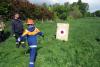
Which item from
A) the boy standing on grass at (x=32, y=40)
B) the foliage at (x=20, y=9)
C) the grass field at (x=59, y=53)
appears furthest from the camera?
the foliage at (x=20, y=9)

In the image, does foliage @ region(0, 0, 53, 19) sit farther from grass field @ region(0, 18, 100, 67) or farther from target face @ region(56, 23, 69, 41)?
target face @ region(56, 23, 69, 41)

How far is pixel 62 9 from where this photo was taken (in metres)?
84.7

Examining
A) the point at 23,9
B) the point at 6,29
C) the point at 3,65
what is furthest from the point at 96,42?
the point at 23,9

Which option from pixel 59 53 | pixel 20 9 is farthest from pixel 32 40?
Answer: pixel 20 9

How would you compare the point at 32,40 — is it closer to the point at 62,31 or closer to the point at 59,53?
the point at 59,53

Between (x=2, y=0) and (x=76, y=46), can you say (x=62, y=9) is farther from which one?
(x=76, y=46)

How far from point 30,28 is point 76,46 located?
4900 millimetres

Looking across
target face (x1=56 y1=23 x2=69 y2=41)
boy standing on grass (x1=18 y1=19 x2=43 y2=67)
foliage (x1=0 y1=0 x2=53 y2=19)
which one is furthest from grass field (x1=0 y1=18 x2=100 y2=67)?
foliage (x1=0 y1=0 x2=53 y2=19)

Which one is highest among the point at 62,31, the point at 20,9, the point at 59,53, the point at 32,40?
the point at 20,9

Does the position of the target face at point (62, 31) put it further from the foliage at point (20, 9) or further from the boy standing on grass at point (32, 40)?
the foliage at point (20, 9)

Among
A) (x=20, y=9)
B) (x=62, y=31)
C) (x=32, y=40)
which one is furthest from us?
(x=20, y=9)

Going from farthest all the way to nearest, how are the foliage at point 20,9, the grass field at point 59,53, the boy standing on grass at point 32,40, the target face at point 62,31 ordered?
the foliage at point 20,9 → the target face at point 62,31 → the grass field at point 59,53 → the boy standing on grass at point 32,40

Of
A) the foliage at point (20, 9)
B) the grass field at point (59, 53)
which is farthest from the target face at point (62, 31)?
the foliage at point (20, 9)

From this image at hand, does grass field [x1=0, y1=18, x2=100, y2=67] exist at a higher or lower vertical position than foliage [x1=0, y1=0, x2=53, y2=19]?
lower
